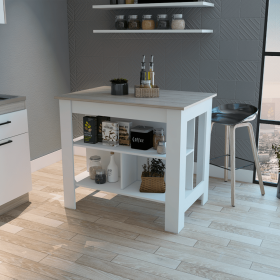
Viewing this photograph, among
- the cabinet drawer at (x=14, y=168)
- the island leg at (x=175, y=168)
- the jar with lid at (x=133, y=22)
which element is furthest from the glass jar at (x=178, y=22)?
the cabinet drawer at (x=14, y=168)

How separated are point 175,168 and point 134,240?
1.97ft

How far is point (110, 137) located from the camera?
9.52 ft

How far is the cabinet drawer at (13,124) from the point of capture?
2869 millimetres

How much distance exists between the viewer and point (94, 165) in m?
3.24

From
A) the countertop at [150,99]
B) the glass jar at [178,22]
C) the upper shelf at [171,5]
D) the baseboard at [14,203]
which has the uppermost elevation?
the upper shelf at [171,5]

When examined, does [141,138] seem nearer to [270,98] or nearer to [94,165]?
[94,165]

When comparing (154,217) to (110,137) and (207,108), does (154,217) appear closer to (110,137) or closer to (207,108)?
(110,137)

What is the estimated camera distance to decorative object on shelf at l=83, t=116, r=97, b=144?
2.95m

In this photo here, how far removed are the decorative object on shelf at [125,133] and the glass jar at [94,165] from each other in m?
0.39

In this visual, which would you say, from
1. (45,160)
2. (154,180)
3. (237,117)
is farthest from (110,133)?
(45,160)

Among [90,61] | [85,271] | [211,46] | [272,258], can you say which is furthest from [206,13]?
[85,271]

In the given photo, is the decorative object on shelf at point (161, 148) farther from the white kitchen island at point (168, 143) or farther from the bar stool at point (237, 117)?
the bar stool at point (237, 117)

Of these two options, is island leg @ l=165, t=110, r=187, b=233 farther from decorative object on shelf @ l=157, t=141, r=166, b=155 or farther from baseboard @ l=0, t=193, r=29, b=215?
baseboard @ l=0, t=193, r=29, b=215

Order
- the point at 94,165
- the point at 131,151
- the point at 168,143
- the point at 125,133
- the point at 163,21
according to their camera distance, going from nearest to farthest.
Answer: the point at 168,143 → the point at 131,151 → the point at 125,133 → the point at 94,165 → the point at 163,21
